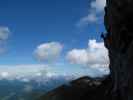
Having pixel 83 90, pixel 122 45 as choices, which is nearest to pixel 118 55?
pixel 122 45

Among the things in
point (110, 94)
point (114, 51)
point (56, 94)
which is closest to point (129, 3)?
point (114, 51)

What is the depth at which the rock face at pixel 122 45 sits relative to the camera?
4615 centimetres

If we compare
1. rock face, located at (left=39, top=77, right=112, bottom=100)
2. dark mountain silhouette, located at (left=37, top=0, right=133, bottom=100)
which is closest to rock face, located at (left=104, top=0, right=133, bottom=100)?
dark mountain silhouette, located at (left=37, top=0, right=133, bottom=100)

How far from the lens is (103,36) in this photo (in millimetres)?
67812

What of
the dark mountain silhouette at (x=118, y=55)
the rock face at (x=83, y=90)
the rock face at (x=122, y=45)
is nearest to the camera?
the rock face at (x=122, y=45)

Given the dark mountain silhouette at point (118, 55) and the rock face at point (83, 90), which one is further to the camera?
the rock face at point (83, 90)

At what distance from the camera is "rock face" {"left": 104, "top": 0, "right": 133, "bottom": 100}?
46147mm

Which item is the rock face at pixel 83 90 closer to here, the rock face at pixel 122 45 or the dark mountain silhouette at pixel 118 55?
the dark mountain silhouette at pixel 118 55

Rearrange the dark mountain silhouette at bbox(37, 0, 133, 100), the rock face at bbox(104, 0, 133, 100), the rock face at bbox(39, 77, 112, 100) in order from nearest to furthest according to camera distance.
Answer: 1. the rock face at bbox(104, 0, 133, 100)
2. the dark mountain silhouette at bbox(37, 0, 133, 100)
3. the rock face at bbox(39, 77, 112, 100)

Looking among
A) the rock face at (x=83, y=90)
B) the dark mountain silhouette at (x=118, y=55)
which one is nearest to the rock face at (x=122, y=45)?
the dark mountain silhouette at (x=118, y=55)

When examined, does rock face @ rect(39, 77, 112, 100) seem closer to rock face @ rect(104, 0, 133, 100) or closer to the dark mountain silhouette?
the dark mountain silhouette

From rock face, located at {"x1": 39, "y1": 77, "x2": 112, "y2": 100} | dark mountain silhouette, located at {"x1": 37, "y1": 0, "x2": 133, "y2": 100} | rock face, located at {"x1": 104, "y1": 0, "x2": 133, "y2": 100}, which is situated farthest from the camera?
rock face, located at {"x1": 39, "y1": 77, "x2": 112, "y2": 100}

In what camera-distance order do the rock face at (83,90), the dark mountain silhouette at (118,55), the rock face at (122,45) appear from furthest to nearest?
the rock face at (83,90)
the dark mountain silhouette at (118,55)
the rock face at (122,45)

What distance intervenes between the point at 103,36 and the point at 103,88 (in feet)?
45.1
